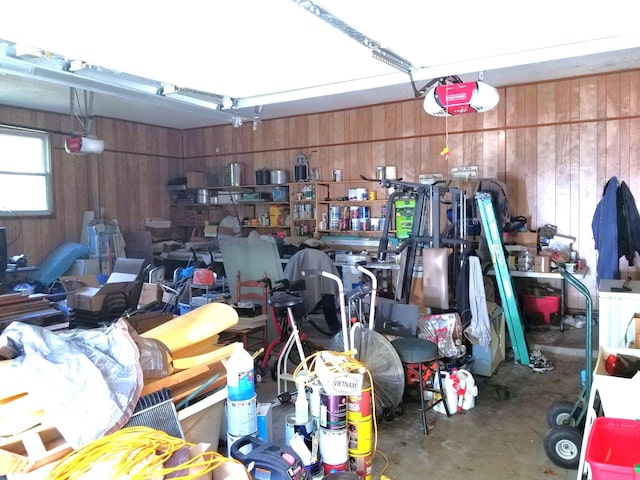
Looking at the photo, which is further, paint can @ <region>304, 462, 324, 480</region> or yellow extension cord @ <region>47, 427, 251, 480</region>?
paint can @ <region>304, 462, 324, 480</region>

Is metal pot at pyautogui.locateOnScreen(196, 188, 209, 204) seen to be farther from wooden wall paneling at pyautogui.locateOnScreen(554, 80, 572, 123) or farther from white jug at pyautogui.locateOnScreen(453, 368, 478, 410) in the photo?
white jug at pyautogui.locateOnScreen(453, 368, 478, 410)

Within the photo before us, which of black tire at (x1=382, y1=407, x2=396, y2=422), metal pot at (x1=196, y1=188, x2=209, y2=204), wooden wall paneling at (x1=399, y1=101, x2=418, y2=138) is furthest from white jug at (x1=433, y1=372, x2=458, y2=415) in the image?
metal pot at (x1=196, y1=188, x2=209, y2=204)

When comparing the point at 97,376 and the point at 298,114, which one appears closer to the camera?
the point at 97,376

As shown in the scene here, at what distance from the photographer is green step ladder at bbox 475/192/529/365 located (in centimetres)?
452

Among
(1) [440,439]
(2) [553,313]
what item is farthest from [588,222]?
(1) [440,439]

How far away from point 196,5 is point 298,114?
6.30m

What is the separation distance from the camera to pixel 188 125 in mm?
8914

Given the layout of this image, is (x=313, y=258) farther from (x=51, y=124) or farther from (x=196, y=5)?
(x=51, y=124)

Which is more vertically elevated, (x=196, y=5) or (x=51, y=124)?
(x=51, y=124)

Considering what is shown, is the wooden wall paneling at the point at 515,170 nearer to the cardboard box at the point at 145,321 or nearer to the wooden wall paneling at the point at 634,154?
the wooden wall paneling at the point at 634,154

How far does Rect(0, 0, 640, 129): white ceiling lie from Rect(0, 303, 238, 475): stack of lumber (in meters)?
1.23

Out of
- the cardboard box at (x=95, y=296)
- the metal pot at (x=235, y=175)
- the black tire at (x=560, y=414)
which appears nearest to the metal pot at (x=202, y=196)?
the metal pot at (x=235, y=175)

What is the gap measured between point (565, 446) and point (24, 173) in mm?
7251

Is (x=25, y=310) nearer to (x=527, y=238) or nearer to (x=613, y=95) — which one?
(x=527, y=238)
